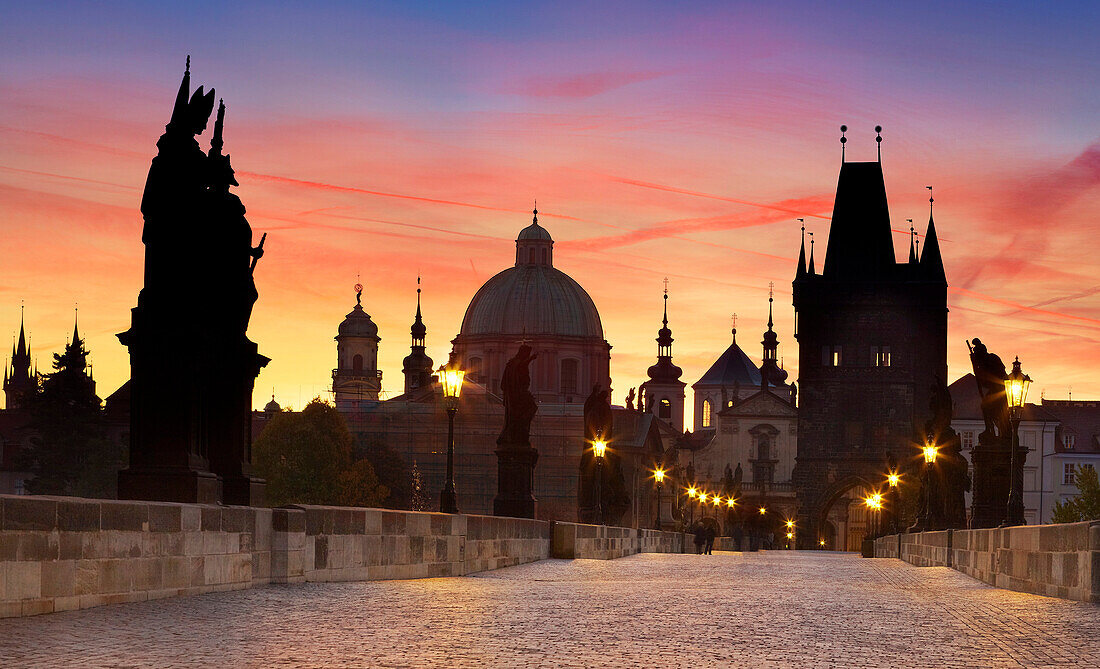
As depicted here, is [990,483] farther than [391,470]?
No

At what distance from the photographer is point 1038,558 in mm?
18062

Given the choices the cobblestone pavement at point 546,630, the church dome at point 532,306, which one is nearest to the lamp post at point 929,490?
the cobblestone pavement at point 546,630

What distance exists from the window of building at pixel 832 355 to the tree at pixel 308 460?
45.1 m

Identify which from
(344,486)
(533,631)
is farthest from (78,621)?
(344,486)

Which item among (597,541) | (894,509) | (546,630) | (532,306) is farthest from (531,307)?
(546,630)

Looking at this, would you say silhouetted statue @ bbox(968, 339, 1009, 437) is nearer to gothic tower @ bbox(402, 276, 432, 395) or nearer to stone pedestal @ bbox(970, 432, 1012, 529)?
stone pedestal @ bbox(970, 432, 1012, 529)

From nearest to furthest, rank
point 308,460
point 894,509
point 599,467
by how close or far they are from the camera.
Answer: point 599,467
point 894,509
point 308,460

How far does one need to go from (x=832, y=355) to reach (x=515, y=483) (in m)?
97.2

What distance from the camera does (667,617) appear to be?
45.4 feet

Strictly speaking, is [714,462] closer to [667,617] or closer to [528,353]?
[528,353]

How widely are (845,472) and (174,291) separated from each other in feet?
365

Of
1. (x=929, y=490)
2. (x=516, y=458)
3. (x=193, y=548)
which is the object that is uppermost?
(x=516, y=458)

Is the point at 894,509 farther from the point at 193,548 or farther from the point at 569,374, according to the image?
the point at 569,374

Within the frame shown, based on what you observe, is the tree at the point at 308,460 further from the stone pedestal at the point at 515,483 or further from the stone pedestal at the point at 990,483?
the stone pedestal at the point at 990,483
